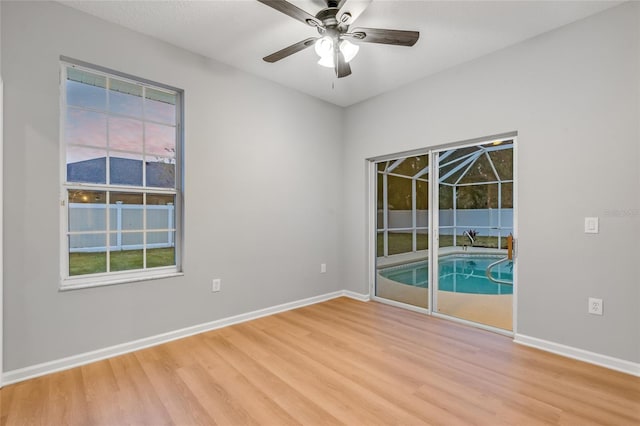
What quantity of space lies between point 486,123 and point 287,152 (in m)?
2.29

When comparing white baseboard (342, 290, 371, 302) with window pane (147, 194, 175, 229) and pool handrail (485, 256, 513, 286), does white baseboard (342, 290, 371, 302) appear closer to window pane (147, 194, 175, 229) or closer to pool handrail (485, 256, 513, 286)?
pool handrail (485, 256, 513, 286)

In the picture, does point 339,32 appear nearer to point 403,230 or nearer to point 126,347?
point 403,230

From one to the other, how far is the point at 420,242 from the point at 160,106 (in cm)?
331

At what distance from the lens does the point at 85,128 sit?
2.54m

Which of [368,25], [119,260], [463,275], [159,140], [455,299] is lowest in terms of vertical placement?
[455,299]

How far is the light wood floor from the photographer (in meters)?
1.78

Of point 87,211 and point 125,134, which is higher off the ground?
point 125,134

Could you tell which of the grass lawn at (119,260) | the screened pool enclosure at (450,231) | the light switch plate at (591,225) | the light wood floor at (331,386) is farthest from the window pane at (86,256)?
the light switch plate at (591,225)

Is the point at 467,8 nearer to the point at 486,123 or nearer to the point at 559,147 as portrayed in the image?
the point at 486,123

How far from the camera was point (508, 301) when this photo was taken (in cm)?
328

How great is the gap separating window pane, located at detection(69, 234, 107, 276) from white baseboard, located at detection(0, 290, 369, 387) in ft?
2.21

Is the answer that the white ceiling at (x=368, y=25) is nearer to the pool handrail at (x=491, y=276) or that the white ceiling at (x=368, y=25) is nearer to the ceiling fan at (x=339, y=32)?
the ceiling fan at (x=339, y=32)

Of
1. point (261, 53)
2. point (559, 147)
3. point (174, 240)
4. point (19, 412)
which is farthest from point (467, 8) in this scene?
point (19, 412)

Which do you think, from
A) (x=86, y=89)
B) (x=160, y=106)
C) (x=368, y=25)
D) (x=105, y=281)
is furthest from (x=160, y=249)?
(x=368, y=25)
